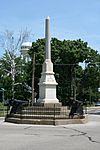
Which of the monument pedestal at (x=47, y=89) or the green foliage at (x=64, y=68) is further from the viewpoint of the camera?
the green foliage at (x=64, y=68)

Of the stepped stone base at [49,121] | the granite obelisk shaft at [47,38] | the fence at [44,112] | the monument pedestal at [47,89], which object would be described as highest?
the granite obelisk shaft at [47,38]

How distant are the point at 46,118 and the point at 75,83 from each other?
5200 cm

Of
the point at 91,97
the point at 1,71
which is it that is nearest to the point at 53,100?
the point at 1,71

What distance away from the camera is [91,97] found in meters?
90.6

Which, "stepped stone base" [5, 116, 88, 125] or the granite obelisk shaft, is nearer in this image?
"stepped stone base" [5, 116, 88, 125]

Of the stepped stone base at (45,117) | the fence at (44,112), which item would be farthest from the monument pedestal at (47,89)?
the fence at (44,112)

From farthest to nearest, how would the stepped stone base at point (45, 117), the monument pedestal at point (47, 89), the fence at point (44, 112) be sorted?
the monument pedestal at point (47, 89)
the fence at point (44, 112)
the stepped stone base at point (45, 117)

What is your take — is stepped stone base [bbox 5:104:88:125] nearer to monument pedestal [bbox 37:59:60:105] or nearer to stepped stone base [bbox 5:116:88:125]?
stepped stone base [bbox 5:116:88:125]

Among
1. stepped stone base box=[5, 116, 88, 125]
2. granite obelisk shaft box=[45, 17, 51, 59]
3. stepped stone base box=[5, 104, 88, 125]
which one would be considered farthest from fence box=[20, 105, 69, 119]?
granite obelisk shaft box=[45, 17, 51, 59]

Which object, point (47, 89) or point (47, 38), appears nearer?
point (47, 89)

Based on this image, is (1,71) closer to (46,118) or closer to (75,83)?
(75,83)

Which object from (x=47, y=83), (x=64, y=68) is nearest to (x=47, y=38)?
(x=47, y=83)

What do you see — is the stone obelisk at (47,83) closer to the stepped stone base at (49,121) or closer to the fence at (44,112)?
the fence at (44,112)

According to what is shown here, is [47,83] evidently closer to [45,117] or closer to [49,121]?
[45,117]
